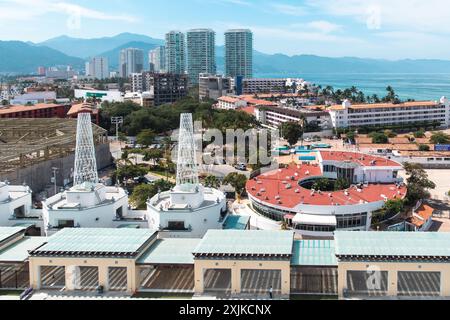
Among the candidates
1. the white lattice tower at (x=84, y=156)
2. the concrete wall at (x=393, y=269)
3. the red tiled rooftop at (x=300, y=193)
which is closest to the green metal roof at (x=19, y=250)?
the white lattice tower at (x=84, y=156)

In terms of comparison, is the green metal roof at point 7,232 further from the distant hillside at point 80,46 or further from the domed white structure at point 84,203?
the distant hillside at point 80,46

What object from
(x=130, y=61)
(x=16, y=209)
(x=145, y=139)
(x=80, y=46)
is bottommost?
(x=16, y=209)

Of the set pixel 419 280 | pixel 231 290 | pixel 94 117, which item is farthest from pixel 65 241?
pixel 94 117

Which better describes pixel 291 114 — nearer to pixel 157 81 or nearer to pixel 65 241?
pixel 157 81

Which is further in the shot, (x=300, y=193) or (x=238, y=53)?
(x=238, y=53)

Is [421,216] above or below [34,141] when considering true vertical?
below

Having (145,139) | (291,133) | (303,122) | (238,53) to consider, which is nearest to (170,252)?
(145,139)

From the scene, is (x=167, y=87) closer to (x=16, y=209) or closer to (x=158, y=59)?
(x=16, y=209)
